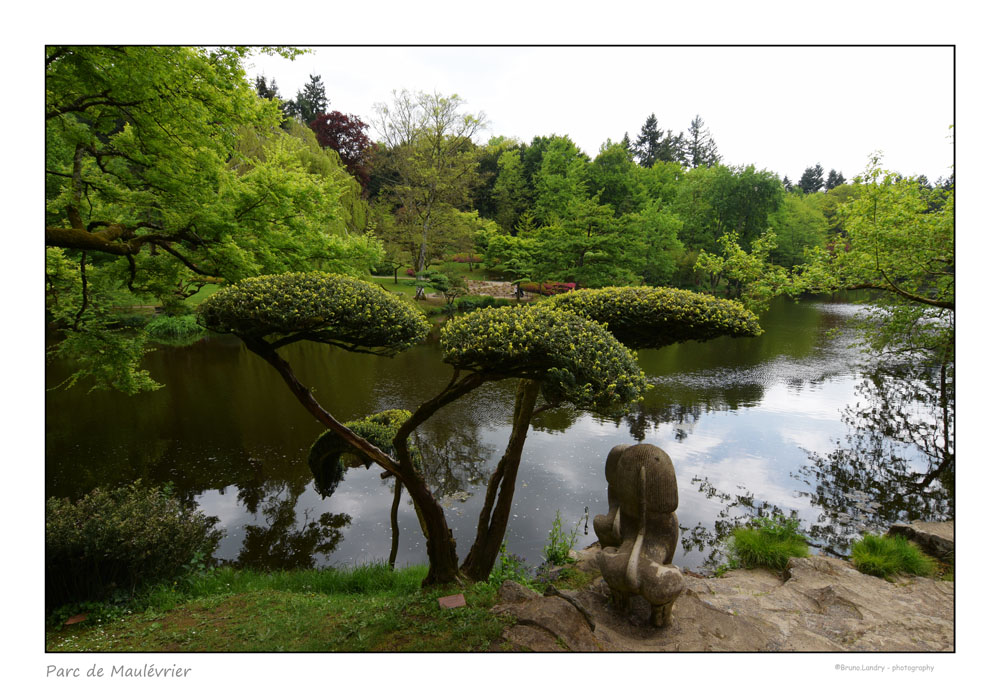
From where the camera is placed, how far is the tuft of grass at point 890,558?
18.7 ft

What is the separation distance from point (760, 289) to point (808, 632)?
261 inches

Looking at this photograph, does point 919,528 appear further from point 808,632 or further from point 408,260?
point 408,260

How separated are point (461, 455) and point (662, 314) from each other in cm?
664

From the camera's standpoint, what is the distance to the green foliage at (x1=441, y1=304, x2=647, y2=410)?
3441 mm

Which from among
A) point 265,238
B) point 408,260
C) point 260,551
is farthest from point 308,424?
point 408,260

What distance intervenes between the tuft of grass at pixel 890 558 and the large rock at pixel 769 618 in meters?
0.23

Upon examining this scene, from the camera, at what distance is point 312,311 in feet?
11.4

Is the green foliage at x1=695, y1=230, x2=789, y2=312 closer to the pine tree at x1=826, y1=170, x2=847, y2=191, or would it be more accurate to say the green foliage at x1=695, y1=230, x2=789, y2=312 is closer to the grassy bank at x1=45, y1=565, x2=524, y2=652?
the grassy bank at x1=45, y1=565, x2=524, y2=652

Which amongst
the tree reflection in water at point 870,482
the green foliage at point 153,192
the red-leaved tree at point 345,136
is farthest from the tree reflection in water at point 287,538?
the red-leaved tree at point 345,136

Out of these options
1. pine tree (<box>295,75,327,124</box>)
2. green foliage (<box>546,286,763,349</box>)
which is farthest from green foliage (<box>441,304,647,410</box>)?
pine tree (<box>295,75,327,124</box>)

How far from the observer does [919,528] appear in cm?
663

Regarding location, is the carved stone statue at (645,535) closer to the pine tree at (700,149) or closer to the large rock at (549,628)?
the large rock at (549,628)

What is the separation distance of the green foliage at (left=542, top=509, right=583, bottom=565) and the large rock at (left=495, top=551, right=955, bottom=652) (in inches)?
70.2

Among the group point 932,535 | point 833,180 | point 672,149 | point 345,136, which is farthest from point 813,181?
point 932,535
